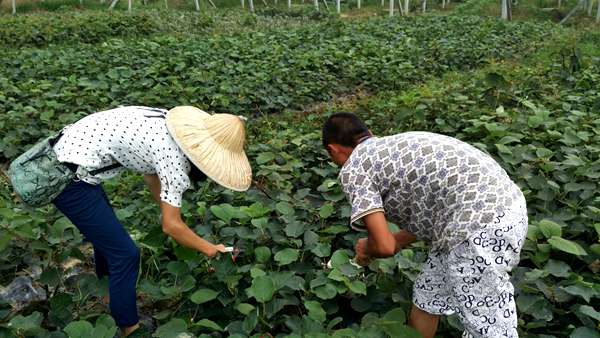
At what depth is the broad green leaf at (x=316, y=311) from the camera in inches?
99.1

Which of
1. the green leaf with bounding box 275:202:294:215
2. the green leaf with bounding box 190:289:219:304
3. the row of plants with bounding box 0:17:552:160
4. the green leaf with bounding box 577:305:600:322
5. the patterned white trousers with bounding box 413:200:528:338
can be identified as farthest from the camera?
the row of plants with bounding box 0:17:552:160

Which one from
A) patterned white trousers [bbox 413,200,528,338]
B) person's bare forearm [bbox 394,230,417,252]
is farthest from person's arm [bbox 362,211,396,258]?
person's bare forearm [bbox 394,230,417,252]

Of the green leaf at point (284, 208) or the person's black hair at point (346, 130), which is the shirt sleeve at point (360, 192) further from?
the green leaf at point (284, 208)

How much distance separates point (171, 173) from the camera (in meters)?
2.44

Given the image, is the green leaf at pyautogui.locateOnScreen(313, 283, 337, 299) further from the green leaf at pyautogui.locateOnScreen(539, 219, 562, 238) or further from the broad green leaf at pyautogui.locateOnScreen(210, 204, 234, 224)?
the green leaf at pyautogui.locateOnScreen(539, 219, 562, 238)

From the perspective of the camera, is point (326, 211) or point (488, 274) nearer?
point (488, 274)

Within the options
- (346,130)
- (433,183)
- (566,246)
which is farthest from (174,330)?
(566,246)

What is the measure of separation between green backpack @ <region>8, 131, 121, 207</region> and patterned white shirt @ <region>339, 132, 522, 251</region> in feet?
3.98

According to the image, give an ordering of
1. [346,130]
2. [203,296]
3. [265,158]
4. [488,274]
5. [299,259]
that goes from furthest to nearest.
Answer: [265,158], [299,259], [203,296], [346,130], [488,274]

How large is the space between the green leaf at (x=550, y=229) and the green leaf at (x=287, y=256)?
4.10ft

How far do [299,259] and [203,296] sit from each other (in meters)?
0.64

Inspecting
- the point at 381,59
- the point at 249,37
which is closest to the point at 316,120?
the point at 381,59

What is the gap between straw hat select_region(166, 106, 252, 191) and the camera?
2.45 meters

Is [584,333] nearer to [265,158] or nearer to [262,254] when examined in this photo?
[262,254]
